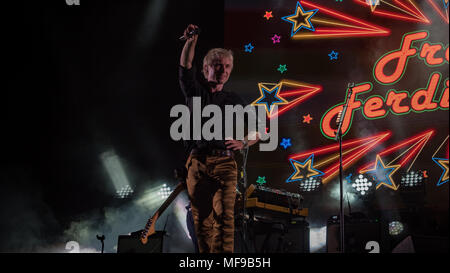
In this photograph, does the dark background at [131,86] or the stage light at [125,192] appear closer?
the dark background at [131,86]

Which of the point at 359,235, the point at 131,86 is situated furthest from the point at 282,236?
the point at 131,86

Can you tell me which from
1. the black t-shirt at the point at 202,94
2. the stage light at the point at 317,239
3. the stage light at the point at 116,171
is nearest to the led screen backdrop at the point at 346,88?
the stage light at the point at 317,239

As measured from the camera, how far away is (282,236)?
4.70 meters

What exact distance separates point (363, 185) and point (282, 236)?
1.68 m

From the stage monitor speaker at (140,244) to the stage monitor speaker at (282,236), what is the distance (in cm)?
110

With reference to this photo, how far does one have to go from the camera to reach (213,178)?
13.2 feet

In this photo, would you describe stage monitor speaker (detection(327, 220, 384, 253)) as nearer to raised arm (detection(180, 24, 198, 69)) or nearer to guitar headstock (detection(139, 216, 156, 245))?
guitar headstock (detection(139, 216, 156, 245))

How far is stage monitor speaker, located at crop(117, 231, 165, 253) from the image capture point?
4891 mm

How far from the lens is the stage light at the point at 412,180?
17.7 feet

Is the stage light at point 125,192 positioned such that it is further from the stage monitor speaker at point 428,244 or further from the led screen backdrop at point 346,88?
the stage monitor speaker at point 428,244

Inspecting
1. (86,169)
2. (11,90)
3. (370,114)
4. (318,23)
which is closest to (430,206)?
(370,114)

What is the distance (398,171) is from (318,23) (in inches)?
108

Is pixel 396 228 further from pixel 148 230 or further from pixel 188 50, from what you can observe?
pixel 188 50
